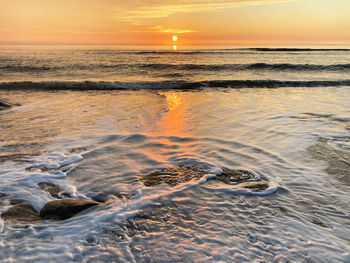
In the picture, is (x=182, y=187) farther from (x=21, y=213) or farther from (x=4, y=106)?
(x=4, y=106)

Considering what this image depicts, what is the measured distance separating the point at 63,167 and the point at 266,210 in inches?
131

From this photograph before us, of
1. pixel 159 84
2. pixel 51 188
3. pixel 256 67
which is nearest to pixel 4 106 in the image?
pixel 51 188

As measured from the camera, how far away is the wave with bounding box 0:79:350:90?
15.5 meters

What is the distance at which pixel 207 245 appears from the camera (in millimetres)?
2688

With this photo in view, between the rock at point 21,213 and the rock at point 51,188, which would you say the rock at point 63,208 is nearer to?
the rock at point 21,213

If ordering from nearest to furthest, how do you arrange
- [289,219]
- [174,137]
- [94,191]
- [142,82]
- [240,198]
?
[289,219] → [240,198] → [94,191] → [174,137] → [142,82]

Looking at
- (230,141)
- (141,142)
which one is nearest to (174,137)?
(141,142)

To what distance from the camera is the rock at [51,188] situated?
12.4ft

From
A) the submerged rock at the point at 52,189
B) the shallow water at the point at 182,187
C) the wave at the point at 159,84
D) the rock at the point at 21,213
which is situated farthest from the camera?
the wave at the point at 159,84

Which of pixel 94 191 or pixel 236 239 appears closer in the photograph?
pixel 236 239

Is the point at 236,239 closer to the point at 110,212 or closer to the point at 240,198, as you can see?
the point at 240,198

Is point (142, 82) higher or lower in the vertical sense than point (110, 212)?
higher

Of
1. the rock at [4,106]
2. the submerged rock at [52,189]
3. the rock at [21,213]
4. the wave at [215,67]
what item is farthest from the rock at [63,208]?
the wave at [215,67]

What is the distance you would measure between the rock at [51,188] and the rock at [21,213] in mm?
350
